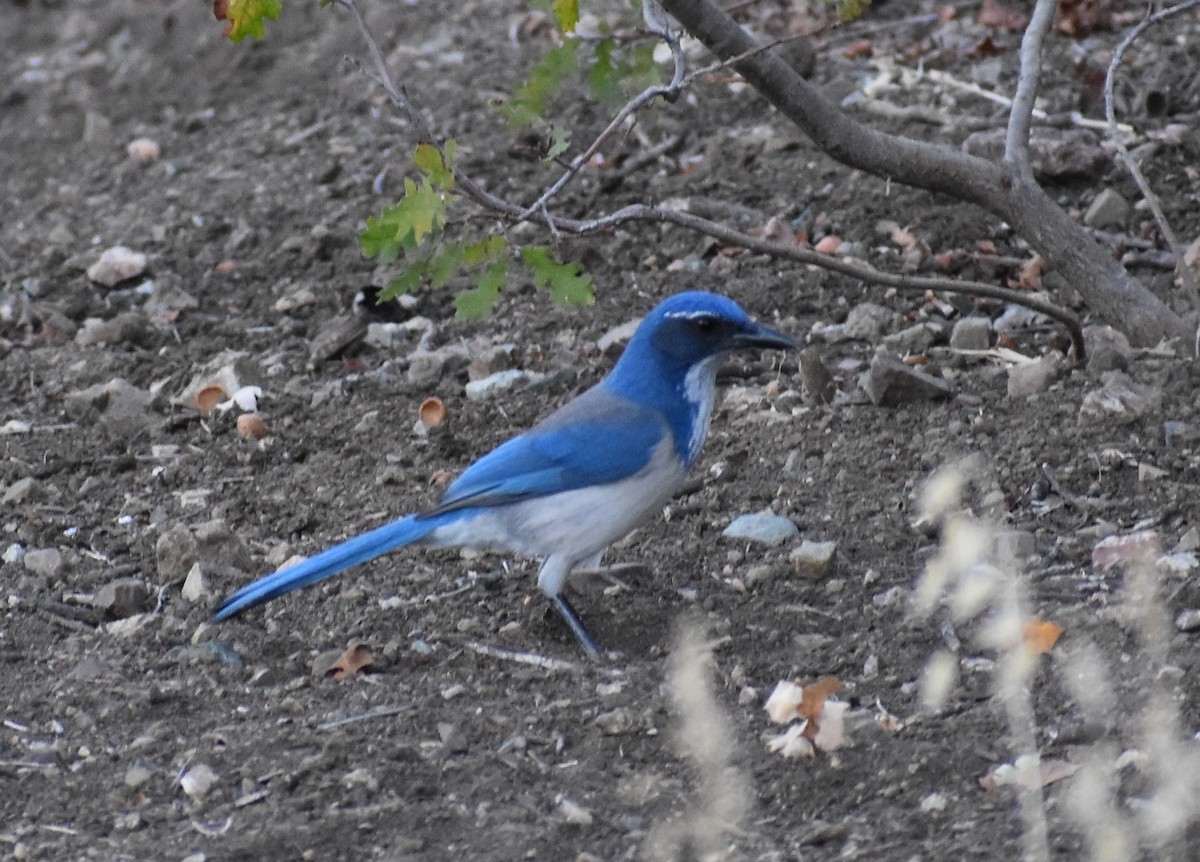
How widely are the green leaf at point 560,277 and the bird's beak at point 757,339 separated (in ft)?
1.60

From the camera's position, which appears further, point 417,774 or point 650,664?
point 650,664

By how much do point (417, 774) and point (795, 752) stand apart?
2.70ft

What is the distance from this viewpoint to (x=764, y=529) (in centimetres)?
505

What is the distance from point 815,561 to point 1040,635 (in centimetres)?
72

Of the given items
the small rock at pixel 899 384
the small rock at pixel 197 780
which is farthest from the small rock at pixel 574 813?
the small rock at pixel 899 384

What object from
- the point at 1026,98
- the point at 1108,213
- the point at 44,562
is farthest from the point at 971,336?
the point at 44,562

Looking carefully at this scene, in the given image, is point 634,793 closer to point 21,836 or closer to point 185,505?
point 21,836

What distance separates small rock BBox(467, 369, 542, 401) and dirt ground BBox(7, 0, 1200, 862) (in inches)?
2.5

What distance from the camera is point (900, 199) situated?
6.87 meters

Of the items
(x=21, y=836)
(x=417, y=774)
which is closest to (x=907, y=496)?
(x=417, y=774)

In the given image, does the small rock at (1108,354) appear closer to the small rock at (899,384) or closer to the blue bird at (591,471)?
the small rock at (899,384)

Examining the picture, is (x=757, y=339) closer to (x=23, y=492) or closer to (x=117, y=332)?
(x=23, y=492)

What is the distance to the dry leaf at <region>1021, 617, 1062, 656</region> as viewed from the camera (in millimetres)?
4156

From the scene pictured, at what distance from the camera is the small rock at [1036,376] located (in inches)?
214
